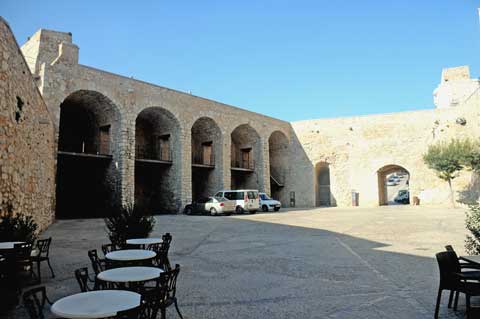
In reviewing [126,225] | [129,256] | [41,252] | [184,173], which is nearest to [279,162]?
[184,173]

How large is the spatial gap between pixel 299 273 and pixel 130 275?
9.97ft

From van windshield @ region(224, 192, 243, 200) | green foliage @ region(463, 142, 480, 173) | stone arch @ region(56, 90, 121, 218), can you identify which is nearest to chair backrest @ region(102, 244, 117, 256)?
stone arch @ region(56, 90, 121, 218)

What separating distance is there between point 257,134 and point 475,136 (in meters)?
14.2

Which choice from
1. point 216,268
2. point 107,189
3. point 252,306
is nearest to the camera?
point 252,306

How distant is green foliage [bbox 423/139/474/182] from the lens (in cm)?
1933

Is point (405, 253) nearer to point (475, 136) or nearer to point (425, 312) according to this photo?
point (425, 312)

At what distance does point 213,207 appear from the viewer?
1867 cm

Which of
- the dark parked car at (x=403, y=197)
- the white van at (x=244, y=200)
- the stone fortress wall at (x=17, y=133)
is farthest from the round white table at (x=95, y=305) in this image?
the dark parked car at (x=403, y=197)

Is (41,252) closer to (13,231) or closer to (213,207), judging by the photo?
(13,231)

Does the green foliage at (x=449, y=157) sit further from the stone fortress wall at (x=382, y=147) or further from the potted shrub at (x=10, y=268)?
the potted shrub at (x=10, y=268)

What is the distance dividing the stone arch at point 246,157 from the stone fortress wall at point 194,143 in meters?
0.08

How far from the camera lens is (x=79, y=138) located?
1925cm

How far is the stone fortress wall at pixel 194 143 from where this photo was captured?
16.1m

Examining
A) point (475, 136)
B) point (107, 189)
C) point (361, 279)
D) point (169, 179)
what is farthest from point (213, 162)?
point (361, 279)
